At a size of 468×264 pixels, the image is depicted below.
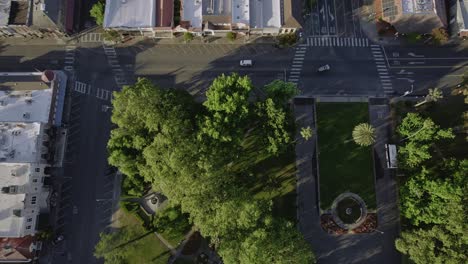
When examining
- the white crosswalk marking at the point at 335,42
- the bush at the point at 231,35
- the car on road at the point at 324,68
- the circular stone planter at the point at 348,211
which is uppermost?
the bush at the point at 231,35

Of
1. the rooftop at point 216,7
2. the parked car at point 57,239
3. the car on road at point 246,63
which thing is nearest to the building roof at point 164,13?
the rooftop at point 216,7

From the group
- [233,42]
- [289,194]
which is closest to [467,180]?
[289,194]

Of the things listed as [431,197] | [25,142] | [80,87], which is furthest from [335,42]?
[25,142]

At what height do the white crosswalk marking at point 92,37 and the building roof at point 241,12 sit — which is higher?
the building roof at point 241,12

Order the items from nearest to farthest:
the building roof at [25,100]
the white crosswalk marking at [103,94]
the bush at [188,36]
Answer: the building roof at [25,100]
the white crosswalk marking at [103,94]
the bush at [188,36]

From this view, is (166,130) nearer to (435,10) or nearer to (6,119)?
(6,119)

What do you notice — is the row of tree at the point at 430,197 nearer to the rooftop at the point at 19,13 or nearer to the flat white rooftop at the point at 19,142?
the flat white rooftop at the point at 19,142

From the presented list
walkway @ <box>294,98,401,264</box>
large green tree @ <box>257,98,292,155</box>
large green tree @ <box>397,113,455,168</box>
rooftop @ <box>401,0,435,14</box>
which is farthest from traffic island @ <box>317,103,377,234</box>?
rooftop @ <box>401,0,435,14</box>

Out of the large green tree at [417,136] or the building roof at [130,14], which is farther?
the building roof at [130,14]
